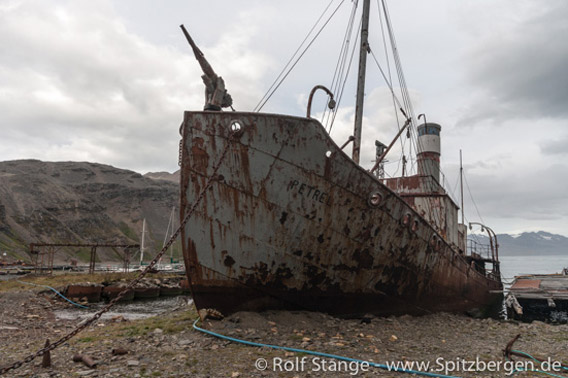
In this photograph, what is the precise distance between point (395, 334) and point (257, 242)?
3910mm

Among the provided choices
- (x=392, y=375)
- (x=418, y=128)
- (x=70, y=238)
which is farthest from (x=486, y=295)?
(x=70, y=238)

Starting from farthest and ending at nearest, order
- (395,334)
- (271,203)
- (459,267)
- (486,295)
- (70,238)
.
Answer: (70,238) < (486,295) < (459,267) < (395,334) < (271,203)

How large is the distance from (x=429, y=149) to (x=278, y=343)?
46.3ft

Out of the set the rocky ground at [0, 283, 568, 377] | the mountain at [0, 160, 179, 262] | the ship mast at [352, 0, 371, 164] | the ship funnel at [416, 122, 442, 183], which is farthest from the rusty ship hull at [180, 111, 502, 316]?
the mountain at [0, 160, 179, 262]

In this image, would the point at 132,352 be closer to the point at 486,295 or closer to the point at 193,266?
the point at 193,266

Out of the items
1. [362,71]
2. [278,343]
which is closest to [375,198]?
[278,343]

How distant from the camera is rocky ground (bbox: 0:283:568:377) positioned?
5.52 meters

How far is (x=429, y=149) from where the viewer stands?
17.6m

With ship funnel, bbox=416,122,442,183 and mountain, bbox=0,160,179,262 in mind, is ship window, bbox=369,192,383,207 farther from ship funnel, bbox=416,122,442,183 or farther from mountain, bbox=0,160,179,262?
mountain, bbox=0,160,179,262

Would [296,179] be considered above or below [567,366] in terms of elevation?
above

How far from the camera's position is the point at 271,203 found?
24.8ft

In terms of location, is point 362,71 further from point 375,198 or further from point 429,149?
point 429,149

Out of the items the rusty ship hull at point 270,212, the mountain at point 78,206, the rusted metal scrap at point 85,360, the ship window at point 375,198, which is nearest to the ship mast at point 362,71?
the ship window at point 375,198

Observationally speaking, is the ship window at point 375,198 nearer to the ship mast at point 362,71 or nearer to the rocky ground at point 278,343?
the ship mast at point 362,71
